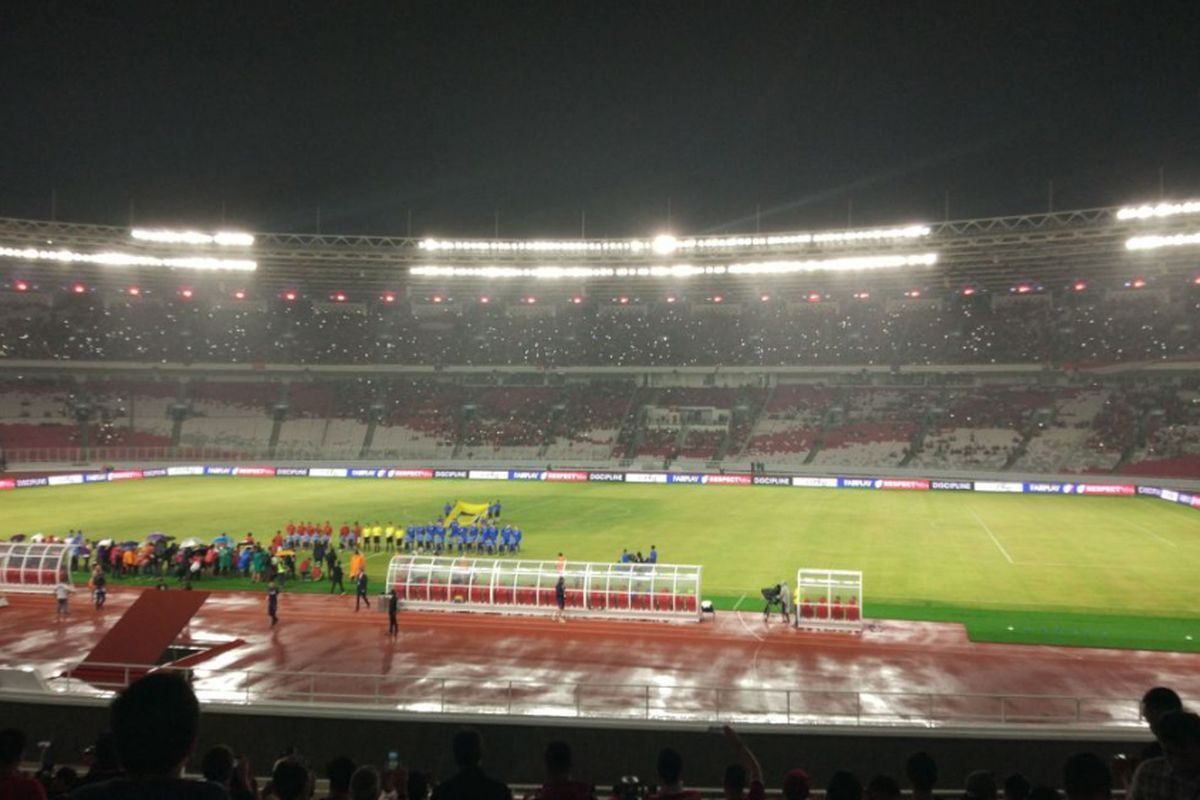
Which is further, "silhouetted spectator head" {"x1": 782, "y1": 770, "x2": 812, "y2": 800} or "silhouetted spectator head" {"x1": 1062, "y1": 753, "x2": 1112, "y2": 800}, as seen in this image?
"silhouetted spectator head" {"x1": 782, "y1": 770, "x2": 812, "y2": 800}

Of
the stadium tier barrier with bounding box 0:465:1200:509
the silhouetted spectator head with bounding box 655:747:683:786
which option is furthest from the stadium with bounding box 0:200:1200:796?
the silhouetted spectator head with bounding box 655:747:683:786

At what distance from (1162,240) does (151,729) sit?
62.2m

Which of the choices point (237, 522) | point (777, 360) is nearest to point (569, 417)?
point (777, 360)

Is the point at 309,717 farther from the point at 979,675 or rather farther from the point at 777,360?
the point at 777,360

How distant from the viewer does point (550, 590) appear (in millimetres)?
23641

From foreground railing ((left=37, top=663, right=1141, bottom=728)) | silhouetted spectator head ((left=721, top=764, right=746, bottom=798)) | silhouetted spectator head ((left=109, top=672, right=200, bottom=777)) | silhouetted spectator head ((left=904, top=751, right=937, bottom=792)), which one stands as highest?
silhouetted spectator head ((left=109, top=672, right=200, bottom=777))

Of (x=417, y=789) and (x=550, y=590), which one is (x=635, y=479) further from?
(x=417, y=789)

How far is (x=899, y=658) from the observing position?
63.6 ft

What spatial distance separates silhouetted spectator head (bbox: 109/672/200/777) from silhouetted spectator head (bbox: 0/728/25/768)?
314 centimetres

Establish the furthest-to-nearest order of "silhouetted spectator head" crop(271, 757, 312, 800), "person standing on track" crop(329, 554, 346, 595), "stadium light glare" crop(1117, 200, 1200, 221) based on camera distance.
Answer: "stadium light glare" crop(1117, 200, 1200, 221) < "person standing on track" crop(329, 554, 346, 595) < "silhouetted spectator head" crop(271, 757, 312, 800)

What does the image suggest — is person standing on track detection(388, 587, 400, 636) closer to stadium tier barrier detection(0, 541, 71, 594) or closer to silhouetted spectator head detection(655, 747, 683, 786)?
stadium tier barrier detection(0, 541, 71, 594)

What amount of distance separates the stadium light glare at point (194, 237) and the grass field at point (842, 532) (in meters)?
18.5

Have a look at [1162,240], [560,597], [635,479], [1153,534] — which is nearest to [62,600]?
[560,597]

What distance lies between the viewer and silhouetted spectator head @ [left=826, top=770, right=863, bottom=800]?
192 inches
